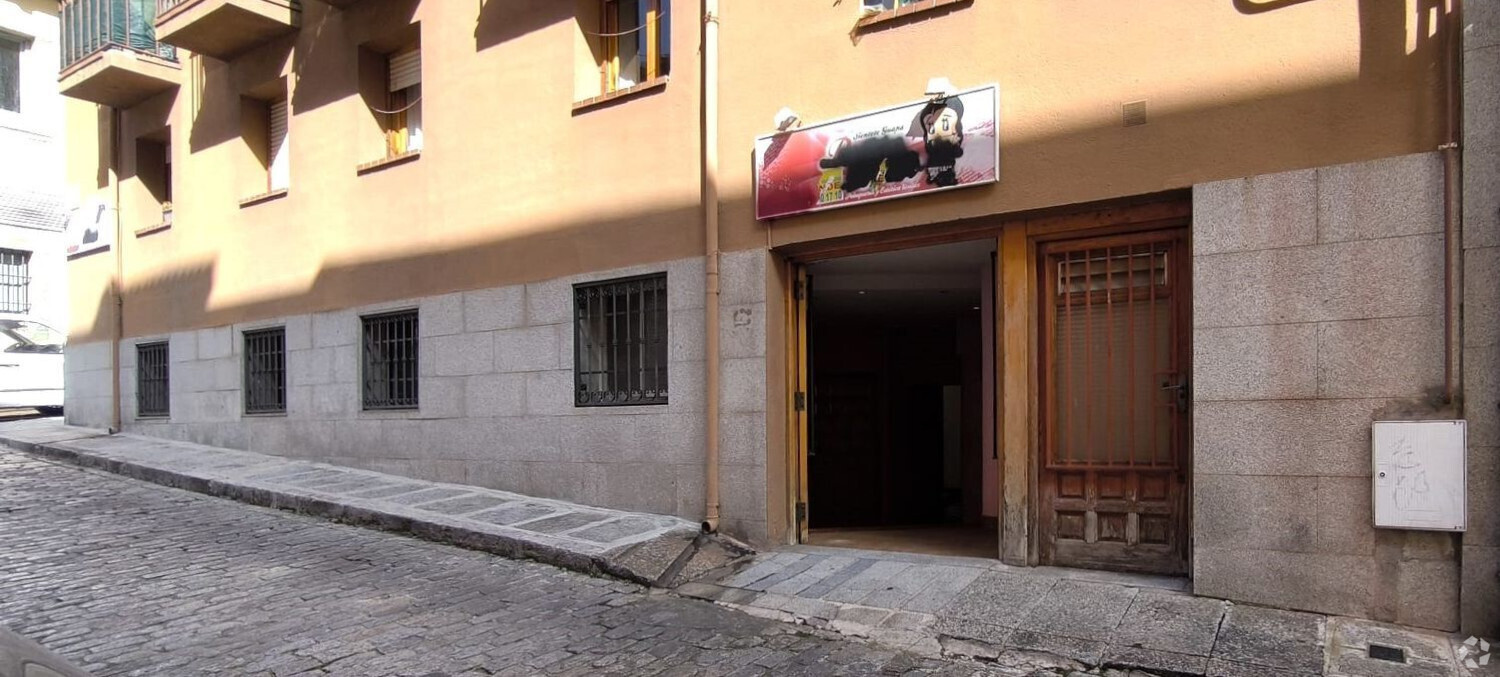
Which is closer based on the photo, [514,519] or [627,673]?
[627,673]

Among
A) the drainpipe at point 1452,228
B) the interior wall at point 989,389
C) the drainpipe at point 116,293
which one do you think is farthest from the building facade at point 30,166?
the drainpipe at point 1452,228

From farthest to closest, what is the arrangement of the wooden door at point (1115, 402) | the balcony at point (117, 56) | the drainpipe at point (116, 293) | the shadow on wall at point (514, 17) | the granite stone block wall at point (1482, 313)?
the drainpipe at point (116, 293) → the balcony at point (117, 56) → the shadow on wall at point (514, 17) → the wooden door at point (1115, 402) → the granite stone block wall at point (1482, 313)

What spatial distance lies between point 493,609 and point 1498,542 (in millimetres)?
5365

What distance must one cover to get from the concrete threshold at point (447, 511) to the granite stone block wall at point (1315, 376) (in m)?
3.38

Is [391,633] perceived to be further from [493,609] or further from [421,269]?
[421,269]

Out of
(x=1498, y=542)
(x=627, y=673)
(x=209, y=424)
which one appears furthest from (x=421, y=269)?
(x=1498, y=542)

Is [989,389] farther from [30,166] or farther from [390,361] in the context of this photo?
[30,166]

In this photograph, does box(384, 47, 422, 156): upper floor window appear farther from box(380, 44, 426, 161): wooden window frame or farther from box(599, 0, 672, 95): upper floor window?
box(599, 0, 672, 95): upper floor window

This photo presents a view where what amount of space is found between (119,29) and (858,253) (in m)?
11.6

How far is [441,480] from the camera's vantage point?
9.29m

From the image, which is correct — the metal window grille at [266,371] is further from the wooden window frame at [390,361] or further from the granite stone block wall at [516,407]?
the wooden window frame at [390,361]

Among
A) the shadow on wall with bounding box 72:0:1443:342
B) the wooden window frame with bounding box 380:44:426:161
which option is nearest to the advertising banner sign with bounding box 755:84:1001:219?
the shadow on wall with bounding box 72:0:1443:342

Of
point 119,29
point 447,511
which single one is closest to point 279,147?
point 119,29

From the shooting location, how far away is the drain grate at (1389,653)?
4.32m
